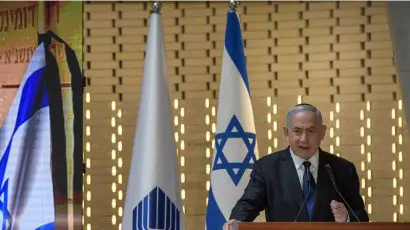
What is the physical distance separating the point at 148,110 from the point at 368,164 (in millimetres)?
1995

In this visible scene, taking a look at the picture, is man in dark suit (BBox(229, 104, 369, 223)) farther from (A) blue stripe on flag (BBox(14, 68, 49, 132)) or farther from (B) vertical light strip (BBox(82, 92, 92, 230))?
(B) vertical light strip (BBox(82, 92, 92, 230))

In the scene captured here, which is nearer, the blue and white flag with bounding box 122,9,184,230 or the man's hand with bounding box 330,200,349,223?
the man's hand with bounding box 330,200,349,223

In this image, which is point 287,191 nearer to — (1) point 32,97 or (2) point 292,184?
(2) point 292,184

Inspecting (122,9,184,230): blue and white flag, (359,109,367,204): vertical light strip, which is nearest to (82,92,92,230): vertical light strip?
(122,9,184,230): blue and white flag

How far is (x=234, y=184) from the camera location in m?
6.92

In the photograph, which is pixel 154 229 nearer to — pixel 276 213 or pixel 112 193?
pixel 112 193

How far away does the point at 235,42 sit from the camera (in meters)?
7.14

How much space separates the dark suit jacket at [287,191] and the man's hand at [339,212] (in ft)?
0.89

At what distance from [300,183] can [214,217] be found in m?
2.21

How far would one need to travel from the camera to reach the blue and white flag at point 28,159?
23.6 ft

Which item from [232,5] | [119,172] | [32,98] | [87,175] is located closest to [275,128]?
[232,5]

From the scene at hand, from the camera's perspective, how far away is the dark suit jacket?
4.76 meters

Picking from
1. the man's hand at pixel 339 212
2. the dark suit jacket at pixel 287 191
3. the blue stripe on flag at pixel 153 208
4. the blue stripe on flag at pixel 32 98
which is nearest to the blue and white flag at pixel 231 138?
the blue stripe on flag at pixel 153 208

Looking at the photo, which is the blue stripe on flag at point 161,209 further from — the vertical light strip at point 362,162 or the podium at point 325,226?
the podium at point 325,226
